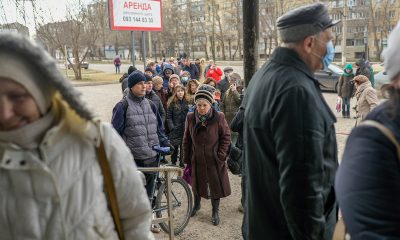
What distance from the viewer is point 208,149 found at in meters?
4.91

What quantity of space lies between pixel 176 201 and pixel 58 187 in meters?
3.63

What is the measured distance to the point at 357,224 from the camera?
1.31 metres

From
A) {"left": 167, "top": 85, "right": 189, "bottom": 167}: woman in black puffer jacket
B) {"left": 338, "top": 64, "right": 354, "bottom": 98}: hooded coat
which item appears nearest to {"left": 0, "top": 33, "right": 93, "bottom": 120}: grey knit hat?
{"left": 167, "top": 85, "right": 189, "bottom": 167}: woman in black puffer jacket

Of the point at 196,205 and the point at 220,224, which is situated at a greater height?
the point at 196,205

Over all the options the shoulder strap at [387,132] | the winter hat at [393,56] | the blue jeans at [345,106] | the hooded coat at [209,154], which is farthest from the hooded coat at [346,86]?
the shoulder strap at [387,132]

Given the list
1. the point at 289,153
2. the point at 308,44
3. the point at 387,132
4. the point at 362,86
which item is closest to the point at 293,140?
the point at 289,153

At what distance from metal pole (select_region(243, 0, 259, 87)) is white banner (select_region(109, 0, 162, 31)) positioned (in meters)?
5.92

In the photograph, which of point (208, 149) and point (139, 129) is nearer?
point (139, 129)

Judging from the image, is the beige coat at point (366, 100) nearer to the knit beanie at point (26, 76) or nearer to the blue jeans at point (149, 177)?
the blue jeans at point (149, 177)

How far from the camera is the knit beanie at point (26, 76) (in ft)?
4.54

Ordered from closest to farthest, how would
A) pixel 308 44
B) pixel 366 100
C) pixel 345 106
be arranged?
pixel 308 44
pixel 366 100
pixel 345 106

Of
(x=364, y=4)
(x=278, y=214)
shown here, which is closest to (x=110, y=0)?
(x=278, y=214)

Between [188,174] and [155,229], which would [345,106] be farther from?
[155,229]

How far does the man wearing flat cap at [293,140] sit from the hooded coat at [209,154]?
97.1 inches
